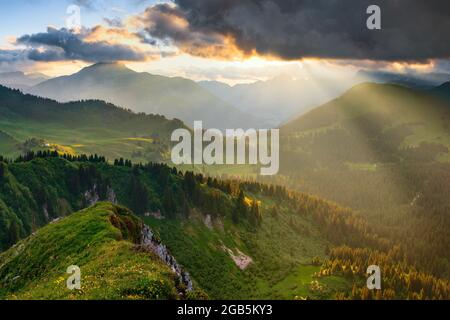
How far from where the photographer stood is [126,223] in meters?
89.5

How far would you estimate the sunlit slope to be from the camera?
41219 millimetres

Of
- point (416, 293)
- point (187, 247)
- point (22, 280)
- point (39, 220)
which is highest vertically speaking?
point (22, 280)

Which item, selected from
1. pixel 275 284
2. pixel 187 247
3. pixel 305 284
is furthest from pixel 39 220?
pixel 305 284

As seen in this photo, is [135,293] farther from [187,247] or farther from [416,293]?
[416,293]

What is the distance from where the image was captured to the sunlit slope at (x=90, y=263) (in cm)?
4122

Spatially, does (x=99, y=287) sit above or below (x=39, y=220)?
above

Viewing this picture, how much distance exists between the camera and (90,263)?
184ft

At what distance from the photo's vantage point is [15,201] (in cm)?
18300

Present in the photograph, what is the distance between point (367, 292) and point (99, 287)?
158373 millimetres

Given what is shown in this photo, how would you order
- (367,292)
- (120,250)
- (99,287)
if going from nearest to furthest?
(99,287)
(120,250)
(367,292)

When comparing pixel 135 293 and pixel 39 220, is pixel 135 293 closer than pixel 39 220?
Yes
